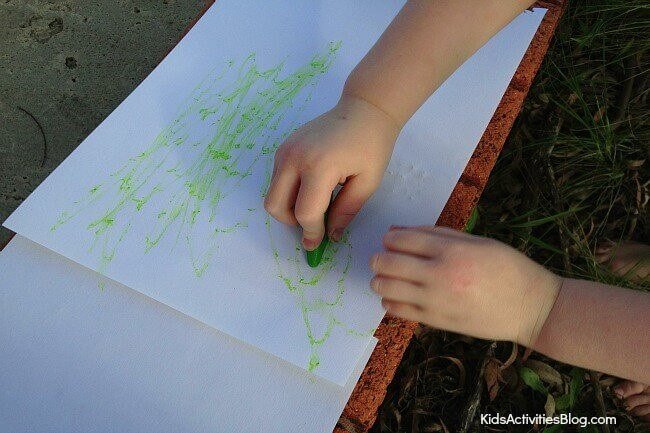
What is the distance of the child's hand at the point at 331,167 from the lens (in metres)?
0.70

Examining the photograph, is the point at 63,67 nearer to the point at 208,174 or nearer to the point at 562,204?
the point at 208,174

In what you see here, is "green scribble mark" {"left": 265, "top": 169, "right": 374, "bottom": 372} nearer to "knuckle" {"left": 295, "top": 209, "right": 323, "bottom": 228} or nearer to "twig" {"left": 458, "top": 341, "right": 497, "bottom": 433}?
"knuckle" {"left": 295, "top": 209, "right": 323, "bottom": 228}

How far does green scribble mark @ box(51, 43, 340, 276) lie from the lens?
77 cm

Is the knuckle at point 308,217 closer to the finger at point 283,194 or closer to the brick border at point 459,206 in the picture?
the finger at point 283,194

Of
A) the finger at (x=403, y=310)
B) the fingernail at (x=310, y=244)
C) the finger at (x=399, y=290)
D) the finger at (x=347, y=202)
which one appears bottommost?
the finger at (x=403, y=310)

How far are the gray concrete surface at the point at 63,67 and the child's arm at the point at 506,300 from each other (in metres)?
0.75

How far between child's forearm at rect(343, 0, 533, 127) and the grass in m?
0.45

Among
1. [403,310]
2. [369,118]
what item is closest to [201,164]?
[369,118]

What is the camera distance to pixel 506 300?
26.8 inches

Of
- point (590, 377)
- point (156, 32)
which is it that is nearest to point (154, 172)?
point (156, 32)

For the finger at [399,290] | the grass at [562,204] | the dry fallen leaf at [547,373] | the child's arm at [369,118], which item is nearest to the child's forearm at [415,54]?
the child's arm at [369,118]

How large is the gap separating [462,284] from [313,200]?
0.21 meters

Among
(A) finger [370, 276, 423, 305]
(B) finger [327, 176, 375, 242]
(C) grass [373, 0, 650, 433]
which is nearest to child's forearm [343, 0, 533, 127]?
(B) finger [327, 176, 375, 242]

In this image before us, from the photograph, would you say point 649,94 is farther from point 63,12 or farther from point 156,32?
point 63,12
